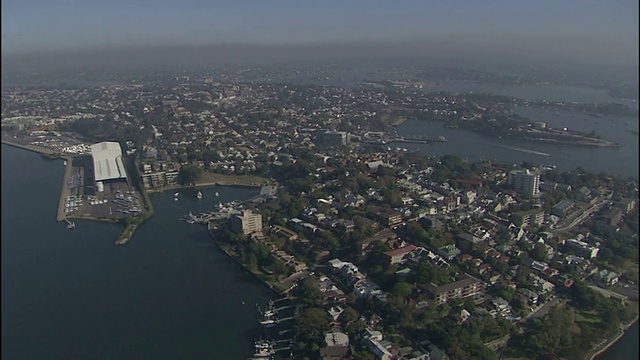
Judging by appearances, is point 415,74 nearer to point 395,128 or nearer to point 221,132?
point 395,128

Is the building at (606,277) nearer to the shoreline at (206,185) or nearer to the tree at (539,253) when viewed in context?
the tree at (539,253)

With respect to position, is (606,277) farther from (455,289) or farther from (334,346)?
(334,346)

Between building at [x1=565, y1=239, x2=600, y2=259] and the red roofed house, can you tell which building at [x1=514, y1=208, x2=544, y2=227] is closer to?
building at [x1=565, y1=239, x2=600, y2=259]

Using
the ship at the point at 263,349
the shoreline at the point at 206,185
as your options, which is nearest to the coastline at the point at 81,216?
the shoreline at the point at 206,185

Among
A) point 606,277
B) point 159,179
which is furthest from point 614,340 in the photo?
point 159,179

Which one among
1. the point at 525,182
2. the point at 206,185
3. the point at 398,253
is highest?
the point at 525,182
